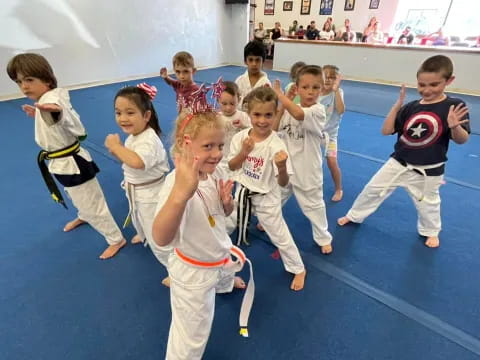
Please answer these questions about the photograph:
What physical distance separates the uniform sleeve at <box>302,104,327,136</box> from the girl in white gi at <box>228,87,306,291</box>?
0.24 metres

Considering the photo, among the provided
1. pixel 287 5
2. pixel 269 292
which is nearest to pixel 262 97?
pixel 269 292

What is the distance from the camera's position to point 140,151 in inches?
67.7

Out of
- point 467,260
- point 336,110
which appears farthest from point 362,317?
point 336,110

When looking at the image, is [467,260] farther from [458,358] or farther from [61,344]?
[61,344]

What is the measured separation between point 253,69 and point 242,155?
1437 millimetres

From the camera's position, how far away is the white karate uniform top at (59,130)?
6.26 feet

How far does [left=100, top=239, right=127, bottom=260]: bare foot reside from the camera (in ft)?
7.64

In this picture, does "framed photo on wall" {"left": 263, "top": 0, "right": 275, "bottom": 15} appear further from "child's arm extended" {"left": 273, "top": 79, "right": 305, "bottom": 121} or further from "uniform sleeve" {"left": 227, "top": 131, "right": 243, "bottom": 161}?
"uniform sleeve" {"left": 227, "top": 131, "right": 243, "bottom": 161}

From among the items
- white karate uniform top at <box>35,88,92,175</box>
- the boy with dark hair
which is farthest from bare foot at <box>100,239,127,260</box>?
the boy with dark hair

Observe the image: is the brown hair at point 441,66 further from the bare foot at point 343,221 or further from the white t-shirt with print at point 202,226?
the white t-shirt with print at point 202,226

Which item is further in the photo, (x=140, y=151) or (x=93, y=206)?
(x=93, y=206)

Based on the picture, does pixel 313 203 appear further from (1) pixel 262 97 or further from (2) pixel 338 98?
(2) pixel 338 98

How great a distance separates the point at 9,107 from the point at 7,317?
5521 mm

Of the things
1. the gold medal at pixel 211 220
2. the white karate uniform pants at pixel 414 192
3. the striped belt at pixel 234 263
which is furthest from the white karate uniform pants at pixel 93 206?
the white karate uniform pants at pixel 414 192
